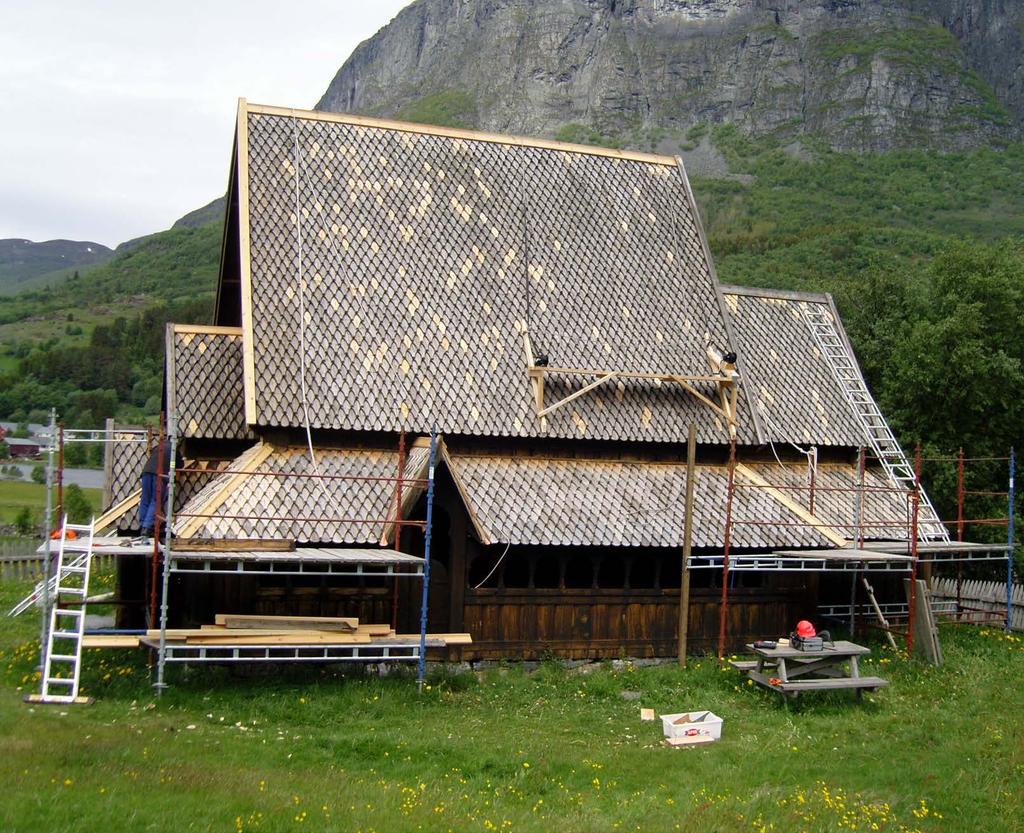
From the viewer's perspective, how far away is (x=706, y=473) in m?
20.0

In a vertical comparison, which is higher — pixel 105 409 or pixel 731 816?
pixel 105 409

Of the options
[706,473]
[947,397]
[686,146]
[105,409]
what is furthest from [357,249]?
[686,146]

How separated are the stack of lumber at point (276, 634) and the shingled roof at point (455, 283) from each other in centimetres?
351

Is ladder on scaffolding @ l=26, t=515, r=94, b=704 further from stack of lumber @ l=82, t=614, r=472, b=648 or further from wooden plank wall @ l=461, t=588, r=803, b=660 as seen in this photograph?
wooden plank wall @ l=461, t=588, r=803, b=660

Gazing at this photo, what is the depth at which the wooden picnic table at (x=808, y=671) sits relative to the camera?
1539 centimetres

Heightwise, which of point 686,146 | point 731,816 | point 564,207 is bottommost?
point 731,816

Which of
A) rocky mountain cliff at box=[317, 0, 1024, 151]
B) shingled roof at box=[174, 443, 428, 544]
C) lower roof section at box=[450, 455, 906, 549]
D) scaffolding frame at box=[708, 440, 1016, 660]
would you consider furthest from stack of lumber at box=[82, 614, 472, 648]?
rocky mountain cliff at box=[317, 0, 1024, 151]

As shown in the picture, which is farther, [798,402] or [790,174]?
[790,174]

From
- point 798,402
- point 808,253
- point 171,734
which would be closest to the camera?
point 171,734

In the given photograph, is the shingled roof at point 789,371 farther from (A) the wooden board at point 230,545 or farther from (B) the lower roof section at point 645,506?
(A) the wooden board at point 230,545

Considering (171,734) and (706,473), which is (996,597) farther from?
(171,734)

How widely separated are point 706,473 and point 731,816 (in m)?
9.62

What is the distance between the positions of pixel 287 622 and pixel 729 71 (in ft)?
525

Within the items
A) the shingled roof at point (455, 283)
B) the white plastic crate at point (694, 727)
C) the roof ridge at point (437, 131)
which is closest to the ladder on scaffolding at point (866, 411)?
the shingled roof at point (455, 283)
